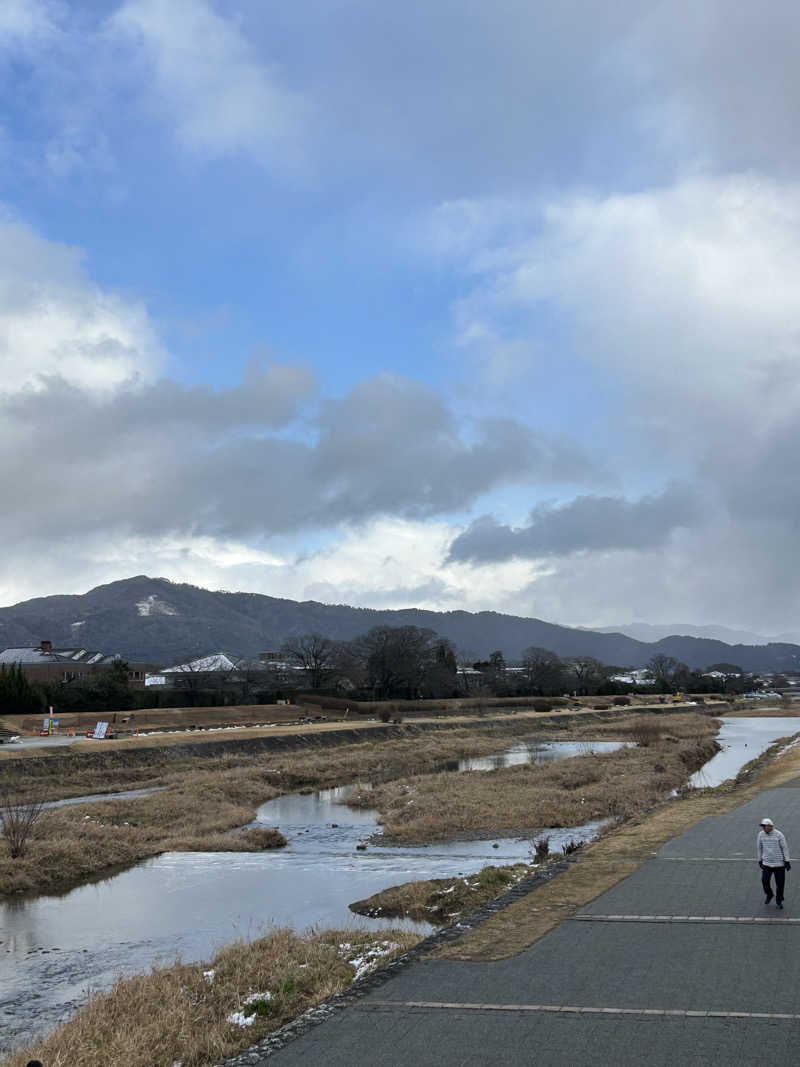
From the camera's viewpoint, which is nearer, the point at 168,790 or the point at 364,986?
A: the point at 364,986

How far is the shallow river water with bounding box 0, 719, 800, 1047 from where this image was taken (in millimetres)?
15009

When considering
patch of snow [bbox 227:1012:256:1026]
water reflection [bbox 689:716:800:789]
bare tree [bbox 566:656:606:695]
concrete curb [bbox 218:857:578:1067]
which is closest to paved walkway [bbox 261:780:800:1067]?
concrete curb [bbox 218:857:578:1067]

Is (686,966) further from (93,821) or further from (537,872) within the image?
(93,821)

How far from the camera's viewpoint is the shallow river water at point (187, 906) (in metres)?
15.0

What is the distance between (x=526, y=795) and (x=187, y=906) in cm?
1723

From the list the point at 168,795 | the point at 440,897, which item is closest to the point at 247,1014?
the point at 440,897

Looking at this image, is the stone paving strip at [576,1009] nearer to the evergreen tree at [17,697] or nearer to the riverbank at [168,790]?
the riverbank at [168,790]

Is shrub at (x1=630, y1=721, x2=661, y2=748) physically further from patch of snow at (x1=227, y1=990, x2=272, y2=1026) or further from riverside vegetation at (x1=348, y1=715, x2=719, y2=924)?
patch of snow at (x1=227, y1=990, x2=272, y2=1026)

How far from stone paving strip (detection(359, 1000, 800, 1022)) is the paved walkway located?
0.07 ft

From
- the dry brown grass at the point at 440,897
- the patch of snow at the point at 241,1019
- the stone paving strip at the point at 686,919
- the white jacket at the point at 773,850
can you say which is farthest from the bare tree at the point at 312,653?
the patch of snow at the point at 241,1019

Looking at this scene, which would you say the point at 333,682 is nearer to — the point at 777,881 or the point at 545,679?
the point at 545,679

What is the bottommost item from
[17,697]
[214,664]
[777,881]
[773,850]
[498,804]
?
[498,804]

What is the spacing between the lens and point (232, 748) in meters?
55.0

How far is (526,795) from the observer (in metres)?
33.9
